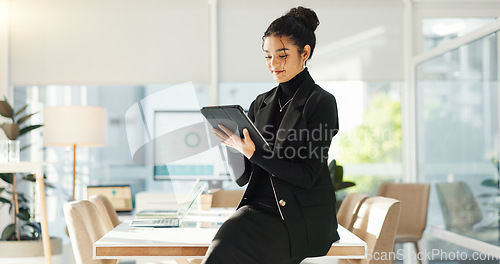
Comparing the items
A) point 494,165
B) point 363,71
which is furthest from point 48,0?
point 494,165

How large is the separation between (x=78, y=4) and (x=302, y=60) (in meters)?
4.81

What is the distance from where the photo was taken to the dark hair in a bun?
205cm

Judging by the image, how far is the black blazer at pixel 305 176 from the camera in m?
1.89

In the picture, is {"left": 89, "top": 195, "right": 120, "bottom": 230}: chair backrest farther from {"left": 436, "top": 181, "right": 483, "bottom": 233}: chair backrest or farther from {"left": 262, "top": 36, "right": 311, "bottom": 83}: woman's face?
{"left": 436, "top": 181, "right": 483, "bottom": 233}: chair backrest

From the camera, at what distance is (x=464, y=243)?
5.24 metres

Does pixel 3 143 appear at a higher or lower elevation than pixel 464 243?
higher

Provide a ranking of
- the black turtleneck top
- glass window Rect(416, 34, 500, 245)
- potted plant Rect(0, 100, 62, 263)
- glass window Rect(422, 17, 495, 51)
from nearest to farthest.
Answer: the black turtleneck top, glass window Rect(416, 34, 500, 245), potted plant Rect(0, 100, 62, 263), glass window Rect(422, 17, 495, 51)

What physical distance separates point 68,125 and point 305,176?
381cm

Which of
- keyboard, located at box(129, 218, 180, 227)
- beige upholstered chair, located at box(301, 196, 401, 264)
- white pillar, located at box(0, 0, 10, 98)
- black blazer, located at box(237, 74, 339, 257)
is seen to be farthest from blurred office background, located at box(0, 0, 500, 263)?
black blazer, located at box(237, 74, 339, 257)

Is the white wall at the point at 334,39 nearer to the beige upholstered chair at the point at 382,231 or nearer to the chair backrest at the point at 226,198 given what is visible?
the chair backrest at the point at 226,198

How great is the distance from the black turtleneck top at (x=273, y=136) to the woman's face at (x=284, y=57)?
25 mm

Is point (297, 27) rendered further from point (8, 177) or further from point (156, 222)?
point (8, 177)

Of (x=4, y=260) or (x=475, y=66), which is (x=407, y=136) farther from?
(x=4, y=260)

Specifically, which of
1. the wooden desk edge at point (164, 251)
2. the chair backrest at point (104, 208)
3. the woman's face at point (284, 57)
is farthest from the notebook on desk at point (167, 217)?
the woman's face at point (284, 57)
